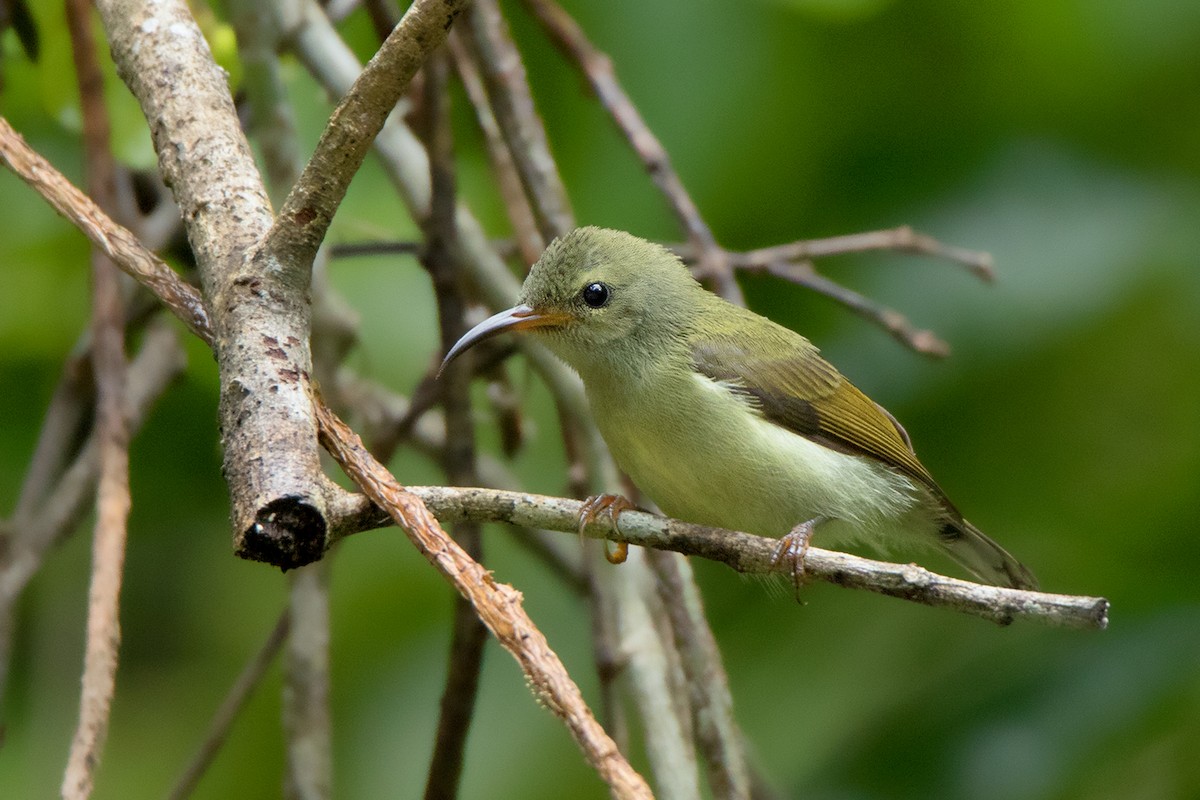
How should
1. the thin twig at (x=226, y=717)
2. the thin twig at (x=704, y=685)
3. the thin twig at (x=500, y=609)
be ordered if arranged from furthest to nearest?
the thin twig at (x=226, y=717) → the thin twig at (x=704, y=685) → the thin twig at (x=500, y=609)

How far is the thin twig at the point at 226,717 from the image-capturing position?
3.50 meters

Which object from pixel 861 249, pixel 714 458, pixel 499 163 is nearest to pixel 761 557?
pixel 714 458

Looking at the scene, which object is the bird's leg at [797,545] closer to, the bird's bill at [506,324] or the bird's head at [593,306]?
the bird's head at [593,306]

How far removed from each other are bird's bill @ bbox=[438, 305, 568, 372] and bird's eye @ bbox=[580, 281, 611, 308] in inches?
3.8

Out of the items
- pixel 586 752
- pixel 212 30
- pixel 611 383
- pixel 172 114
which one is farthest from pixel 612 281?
pixel 586 752

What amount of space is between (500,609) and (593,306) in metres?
2.30

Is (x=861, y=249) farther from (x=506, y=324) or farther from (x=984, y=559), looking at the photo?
(x=506, y=324)

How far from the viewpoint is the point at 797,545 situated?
310cm

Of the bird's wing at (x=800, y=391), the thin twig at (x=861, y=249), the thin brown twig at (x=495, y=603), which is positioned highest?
the thin twig at (x=861, y=249)

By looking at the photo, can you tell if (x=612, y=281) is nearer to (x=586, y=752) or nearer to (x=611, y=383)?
(x=611, y=383)

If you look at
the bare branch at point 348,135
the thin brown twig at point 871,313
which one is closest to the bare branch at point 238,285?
the bare branch at point 348,135

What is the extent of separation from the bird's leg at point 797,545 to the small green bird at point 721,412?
0.02m

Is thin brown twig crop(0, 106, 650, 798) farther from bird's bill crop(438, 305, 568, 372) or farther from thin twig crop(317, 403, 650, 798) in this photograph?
bird's bill crop(438, 305, 568, 372)

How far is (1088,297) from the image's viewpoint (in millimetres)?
4578
